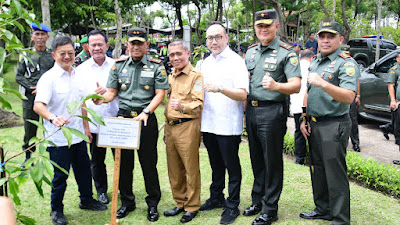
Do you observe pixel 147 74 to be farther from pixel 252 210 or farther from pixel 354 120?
pixel 354 120

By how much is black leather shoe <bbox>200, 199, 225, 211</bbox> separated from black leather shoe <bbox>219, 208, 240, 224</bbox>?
25cm

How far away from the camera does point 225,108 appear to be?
3.50 meters

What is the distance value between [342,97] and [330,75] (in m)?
0.31

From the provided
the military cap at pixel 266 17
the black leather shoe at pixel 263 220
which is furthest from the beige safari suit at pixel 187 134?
the military cap at pixel 266 17

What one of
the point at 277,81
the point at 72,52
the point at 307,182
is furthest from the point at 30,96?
the point at 307,182

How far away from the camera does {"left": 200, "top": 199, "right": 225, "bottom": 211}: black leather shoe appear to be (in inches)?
150

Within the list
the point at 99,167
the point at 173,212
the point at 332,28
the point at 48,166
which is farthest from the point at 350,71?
the point at 99,167

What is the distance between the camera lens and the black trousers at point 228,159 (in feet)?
11.5

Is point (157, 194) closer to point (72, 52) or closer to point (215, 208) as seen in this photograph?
point (215, 208)

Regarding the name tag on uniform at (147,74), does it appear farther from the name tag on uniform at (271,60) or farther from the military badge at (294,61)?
the military badge at (294,61)

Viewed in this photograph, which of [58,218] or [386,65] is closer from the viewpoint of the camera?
[58,218]

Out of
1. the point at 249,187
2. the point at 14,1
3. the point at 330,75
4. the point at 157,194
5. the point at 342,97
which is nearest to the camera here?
the point at 14,1

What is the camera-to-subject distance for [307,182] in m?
4.62

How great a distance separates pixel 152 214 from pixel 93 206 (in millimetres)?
718
